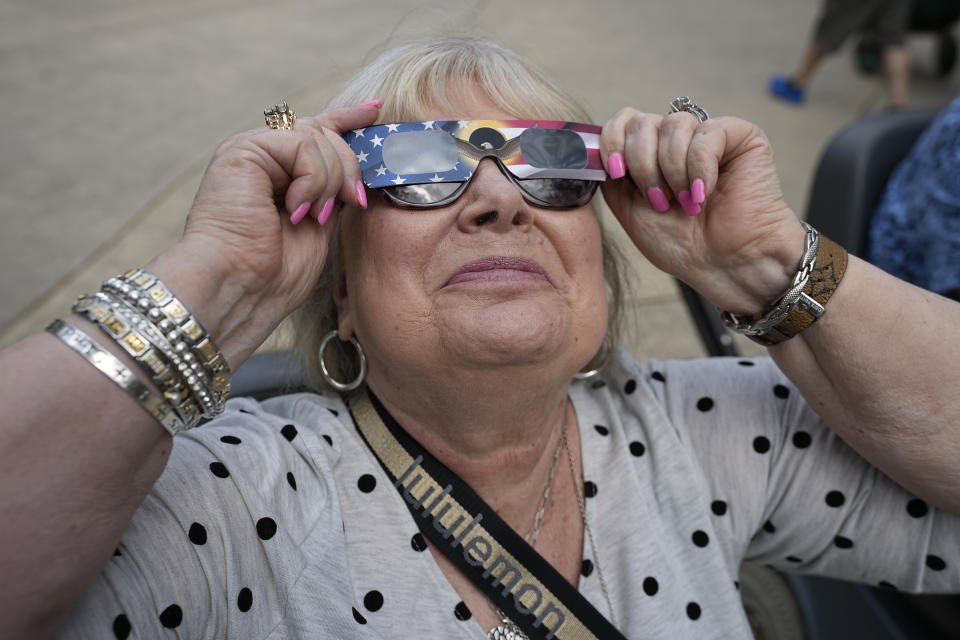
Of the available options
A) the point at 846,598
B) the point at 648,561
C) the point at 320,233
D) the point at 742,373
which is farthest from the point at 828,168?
the point at 320,233

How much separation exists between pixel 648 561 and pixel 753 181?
2.65 ft

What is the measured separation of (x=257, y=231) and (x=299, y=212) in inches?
3.6

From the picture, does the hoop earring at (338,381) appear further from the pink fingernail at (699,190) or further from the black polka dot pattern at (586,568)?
the pink fingernail at (699,190)

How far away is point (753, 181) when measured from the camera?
158 centimetres

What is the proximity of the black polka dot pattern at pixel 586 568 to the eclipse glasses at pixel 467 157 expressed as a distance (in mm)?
746

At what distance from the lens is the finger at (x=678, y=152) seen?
152cm

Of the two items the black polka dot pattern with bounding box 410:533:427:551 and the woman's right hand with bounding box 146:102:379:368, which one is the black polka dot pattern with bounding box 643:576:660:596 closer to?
the black polka dot pattern with bounding box 410:533:427:551

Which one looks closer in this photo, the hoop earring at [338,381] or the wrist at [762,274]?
the wrist at [762,274]

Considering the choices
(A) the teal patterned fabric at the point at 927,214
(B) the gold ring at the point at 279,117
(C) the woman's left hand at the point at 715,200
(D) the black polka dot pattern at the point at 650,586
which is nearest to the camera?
(B) the gold ring at the point at 279,117

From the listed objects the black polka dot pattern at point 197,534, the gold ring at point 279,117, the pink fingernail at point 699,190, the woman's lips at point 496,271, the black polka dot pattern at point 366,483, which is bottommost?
the black polka dot pattern at point 366,483

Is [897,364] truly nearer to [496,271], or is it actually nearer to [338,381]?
[496,271]

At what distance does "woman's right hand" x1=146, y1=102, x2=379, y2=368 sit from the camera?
1.25 metres

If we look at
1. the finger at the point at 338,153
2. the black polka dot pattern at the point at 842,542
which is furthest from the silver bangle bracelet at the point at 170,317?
the black polka dot pattern at the point at 842,542

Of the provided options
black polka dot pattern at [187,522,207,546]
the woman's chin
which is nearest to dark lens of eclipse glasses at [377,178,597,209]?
→ the woman's chin
